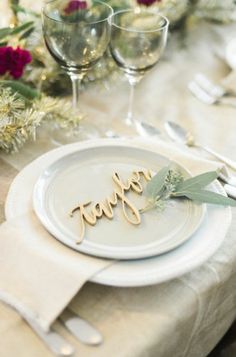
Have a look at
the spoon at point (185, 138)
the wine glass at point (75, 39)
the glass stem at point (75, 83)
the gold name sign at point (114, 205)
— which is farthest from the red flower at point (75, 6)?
the gold name sign at point (114, 205)

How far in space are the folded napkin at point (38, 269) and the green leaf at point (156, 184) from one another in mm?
125

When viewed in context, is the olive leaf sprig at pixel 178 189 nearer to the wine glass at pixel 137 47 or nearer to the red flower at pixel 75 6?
the wine glass at pixel 137 47

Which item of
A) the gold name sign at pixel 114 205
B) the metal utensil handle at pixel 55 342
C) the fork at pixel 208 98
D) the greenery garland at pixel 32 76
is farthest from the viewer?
the fork at pixel 208 98

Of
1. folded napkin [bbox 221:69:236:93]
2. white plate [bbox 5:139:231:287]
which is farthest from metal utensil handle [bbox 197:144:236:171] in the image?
folded napkin [bbox 221:69:236:93]

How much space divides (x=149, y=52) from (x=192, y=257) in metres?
0.44

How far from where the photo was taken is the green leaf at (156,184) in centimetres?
61

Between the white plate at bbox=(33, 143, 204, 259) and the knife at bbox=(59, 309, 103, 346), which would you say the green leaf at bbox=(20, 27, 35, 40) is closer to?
the white plate at bbox=(33, 143, 204, 259)

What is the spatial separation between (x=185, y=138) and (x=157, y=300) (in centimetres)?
37

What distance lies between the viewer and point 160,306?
525mm

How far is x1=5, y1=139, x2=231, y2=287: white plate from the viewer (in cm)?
50

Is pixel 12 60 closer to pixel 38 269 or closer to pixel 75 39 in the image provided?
pixel 75 39

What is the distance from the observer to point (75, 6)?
2.79 feet

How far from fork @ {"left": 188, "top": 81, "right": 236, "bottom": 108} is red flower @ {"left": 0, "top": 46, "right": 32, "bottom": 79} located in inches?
14.1

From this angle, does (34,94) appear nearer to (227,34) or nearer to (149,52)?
(149,52)
